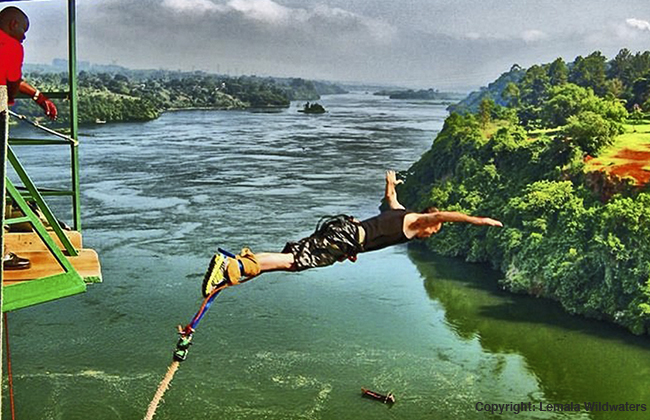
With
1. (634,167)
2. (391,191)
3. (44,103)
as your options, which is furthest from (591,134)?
(391,191)

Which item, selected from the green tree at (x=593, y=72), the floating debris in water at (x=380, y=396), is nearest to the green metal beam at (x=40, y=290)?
the floating debris in water at (x=380, y=396)

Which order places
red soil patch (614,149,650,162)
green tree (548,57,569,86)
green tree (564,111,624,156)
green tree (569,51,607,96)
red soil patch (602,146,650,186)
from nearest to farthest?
red soil patch (602,146,650,186)
red soil patch (614,149,650,162)
green tree (564,111,624,156)
green tree (569,51,607,96)
green tree (548,57,569,86)

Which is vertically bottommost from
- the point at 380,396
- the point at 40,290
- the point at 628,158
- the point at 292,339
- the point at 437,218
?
the point at 292,339

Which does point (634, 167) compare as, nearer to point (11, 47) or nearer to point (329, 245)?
point (329, 245)

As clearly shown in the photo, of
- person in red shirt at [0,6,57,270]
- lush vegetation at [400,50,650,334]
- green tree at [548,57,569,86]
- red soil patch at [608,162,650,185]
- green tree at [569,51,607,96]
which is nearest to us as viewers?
person in red shirt at [0,6,57,270]

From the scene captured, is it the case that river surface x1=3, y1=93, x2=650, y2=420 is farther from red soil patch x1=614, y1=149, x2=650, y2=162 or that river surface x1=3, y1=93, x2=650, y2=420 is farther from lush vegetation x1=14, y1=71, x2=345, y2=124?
lush vegetation x1=14, y1=71, x2=345, y2=124

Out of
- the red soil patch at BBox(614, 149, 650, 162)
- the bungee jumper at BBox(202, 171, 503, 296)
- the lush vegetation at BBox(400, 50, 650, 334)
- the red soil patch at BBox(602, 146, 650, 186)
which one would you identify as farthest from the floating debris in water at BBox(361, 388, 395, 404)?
the red soil patch at BBox(614, 149, 650, 162)

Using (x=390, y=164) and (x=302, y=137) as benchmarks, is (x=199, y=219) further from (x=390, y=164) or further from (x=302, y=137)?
(x=302, y=137)

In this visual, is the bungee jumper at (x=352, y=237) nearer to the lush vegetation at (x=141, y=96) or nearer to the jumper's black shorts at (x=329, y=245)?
the jumper's black shorts at (x=329, y=245)
